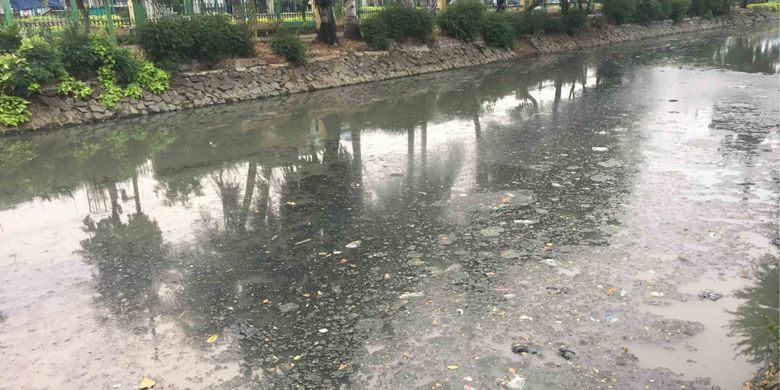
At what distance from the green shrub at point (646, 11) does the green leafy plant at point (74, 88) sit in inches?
1115

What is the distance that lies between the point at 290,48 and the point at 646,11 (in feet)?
79.1

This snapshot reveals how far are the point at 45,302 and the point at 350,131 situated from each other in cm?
670

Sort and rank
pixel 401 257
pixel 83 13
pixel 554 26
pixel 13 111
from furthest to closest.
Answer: pixel 554 26, pixel 83 13, pixel 13 111, pixel 401 257

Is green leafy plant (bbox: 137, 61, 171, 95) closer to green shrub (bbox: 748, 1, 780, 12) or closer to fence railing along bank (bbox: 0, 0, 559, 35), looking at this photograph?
fence railing along bank (bbox: 0, 0, 559, 35)

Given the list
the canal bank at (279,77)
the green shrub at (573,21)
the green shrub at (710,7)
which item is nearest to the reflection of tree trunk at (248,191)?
the canal bank at (279,77)

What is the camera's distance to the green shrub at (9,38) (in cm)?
1208

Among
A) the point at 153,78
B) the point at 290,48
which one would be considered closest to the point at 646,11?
the point at 290,48

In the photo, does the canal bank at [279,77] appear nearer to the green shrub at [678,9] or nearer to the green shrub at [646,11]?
the green shrub at [646,11]

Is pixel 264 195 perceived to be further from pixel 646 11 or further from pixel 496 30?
pixel 646 11

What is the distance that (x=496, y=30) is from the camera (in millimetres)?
22453

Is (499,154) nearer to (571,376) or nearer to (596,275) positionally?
(596,275)

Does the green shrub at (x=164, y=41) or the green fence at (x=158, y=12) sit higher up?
the green fence at (x=158, y=12)

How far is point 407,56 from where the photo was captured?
773 inches

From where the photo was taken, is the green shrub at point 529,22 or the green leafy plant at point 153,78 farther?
the green shrub at point 529,22
